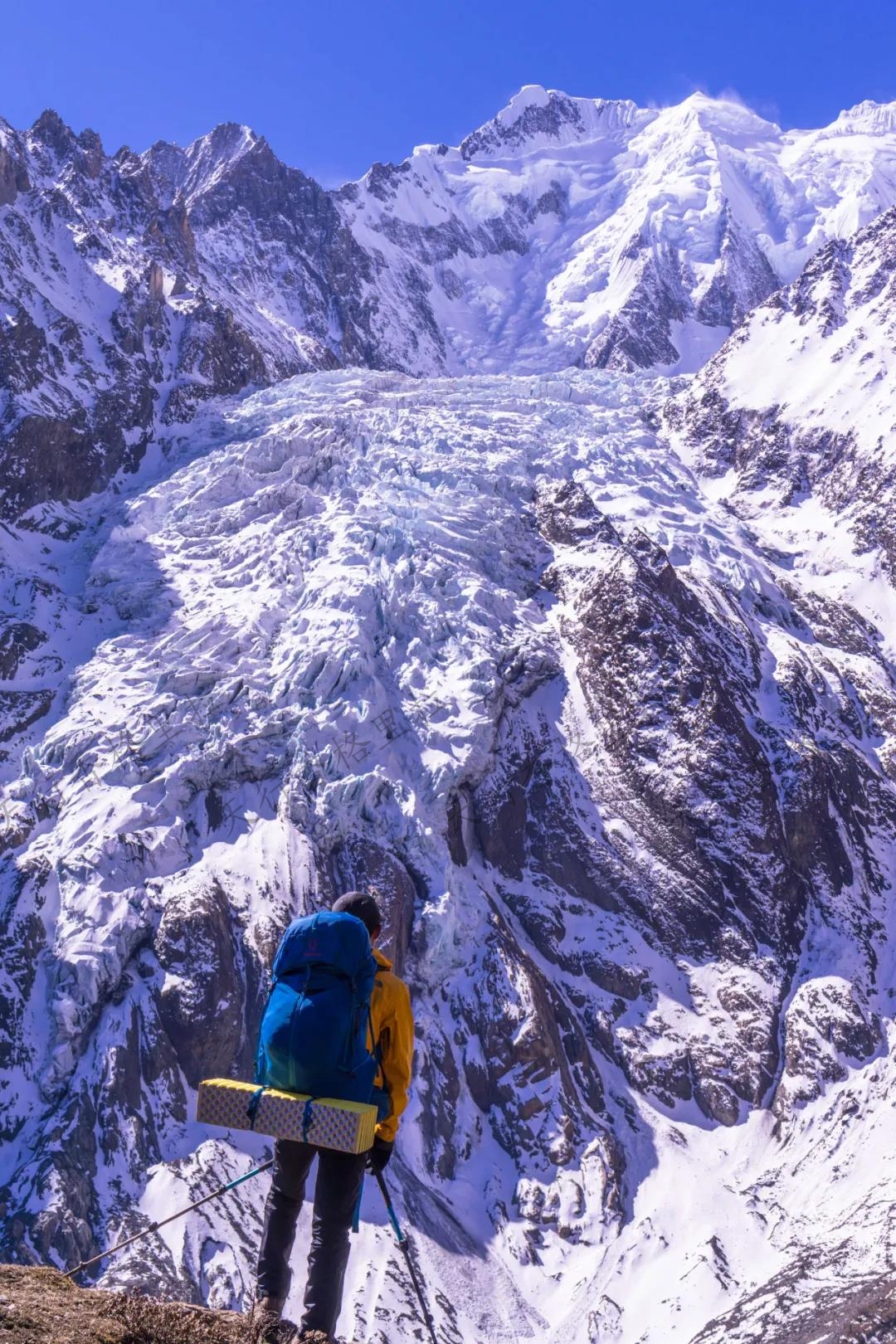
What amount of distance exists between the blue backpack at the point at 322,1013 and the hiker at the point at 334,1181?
1.24 feet

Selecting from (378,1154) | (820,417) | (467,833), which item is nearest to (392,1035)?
(378,1154)

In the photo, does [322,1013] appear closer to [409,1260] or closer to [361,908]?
[361,908]

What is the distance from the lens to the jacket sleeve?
39.6ft

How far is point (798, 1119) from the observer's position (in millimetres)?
71062

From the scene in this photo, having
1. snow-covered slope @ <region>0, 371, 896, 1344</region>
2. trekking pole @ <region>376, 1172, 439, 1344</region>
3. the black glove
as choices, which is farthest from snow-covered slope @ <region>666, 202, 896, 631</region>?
the black glove

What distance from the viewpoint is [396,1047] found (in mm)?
12164

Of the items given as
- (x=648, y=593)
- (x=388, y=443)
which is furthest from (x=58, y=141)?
(x=648, y=593)

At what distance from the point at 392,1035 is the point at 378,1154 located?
1.01m

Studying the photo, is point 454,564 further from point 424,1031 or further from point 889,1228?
point 889,1228

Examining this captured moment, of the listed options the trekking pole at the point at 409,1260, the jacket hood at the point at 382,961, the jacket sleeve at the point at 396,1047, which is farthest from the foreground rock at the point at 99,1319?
the jacket hood at the point at 382,961

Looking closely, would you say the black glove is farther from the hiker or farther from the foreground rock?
the foreground rock

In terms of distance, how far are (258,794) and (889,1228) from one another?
131ft

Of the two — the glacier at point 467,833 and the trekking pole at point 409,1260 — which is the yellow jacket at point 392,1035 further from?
the glacier at point 467,833

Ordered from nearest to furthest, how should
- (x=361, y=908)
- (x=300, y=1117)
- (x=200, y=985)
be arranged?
1. (x=300, y=1117)
2. (x=361, y=908)
3. (x=200, y=985)
